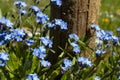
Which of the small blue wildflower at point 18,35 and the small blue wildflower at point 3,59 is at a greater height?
the small blue wildflower at point 18,35

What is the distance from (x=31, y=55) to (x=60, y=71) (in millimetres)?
300

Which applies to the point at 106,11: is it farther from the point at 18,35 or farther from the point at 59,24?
the point at 18,35

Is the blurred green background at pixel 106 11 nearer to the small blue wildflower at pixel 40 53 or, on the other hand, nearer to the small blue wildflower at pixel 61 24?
the small blue wildflower at pixel 61 24

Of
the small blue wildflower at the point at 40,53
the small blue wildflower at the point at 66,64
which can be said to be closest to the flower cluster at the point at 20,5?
the small blue wildflower at the point at 40,53

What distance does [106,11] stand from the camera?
31.6ft

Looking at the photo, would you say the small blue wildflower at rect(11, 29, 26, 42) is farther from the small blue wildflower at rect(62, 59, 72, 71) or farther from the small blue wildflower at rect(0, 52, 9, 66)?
the small blue wildflower at rect(62, 59, 72, 71)

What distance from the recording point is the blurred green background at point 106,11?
8.36 meters

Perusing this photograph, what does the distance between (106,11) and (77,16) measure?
5.08m

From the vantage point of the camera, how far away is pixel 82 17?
15.2 feet

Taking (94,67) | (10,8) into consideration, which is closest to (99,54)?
(94,67)

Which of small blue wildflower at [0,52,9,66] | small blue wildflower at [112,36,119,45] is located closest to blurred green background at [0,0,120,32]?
small blue wildflower at [112,36,119,45]

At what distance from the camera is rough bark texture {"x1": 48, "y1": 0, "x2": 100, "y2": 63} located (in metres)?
4.60

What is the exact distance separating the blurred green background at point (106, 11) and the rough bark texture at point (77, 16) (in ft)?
10.6

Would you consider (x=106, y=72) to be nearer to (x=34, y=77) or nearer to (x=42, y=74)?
(x=42, y=74)
